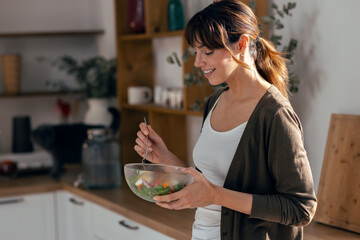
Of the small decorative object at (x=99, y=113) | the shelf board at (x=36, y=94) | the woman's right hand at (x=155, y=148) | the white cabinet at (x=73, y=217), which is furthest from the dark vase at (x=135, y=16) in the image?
the woman's right hand at (x=155, y=148)

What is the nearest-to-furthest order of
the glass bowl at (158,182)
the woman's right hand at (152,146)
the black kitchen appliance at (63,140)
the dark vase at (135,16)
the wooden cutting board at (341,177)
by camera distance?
the glass bowl at (158,182) → the woman's right hand at (152,146) → the wooden cutting board at (341,177) → the dark vase at (135,16) → the black kitchen appliance at (63,140)

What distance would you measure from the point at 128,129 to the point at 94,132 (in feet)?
1.15

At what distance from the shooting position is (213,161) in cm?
157

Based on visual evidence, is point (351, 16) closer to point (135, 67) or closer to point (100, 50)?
point (135, 67)

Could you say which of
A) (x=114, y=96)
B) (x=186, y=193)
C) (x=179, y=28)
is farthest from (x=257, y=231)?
(x=114, y=96)

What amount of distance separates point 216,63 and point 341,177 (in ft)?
2.36

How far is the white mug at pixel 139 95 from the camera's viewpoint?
300 centimetres

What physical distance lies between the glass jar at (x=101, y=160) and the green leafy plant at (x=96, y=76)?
17.3 inches

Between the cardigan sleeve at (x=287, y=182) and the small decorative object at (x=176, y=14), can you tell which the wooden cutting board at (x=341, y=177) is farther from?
the small decorative object at (x=176, y=14)

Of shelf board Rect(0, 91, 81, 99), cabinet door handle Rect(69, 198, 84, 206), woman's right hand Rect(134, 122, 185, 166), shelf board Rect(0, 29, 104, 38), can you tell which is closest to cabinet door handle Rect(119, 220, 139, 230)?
cabinet door handle Rect(69, 198, 84, 206)

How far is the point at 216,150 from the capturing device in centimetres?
156

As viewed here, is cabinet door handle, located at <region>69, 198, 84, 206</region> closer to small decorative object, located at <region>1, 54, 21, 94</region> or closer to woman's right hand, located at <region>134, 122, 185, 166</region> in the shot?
small decorative object, located at <region>1, 54, 21, 94</region>

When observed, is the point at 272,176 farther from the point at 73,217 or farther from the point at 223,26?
the point at 73,217

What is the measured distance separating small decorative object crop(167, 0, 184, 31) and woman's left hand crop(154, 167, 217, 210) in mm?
1377
